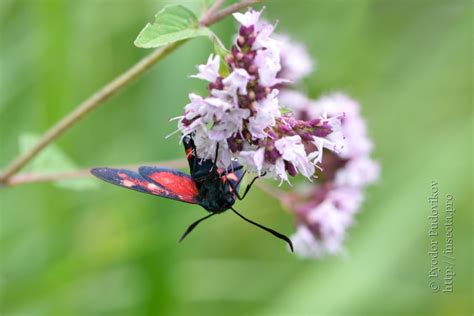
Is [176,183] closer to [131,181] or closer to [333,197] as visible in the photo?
[131,181]

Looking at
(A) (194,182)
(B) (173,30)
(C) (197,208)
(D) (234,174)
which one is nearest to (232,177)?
(D) (234,174)

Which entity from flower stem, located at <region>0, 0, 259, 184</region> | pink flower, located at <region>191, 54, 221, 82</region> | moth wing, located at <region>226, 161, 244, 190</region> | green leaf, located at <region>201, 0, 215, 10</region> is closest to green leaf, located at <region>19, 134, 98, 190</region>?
flower stem, located at <region>0, 0, 259, 184</region>

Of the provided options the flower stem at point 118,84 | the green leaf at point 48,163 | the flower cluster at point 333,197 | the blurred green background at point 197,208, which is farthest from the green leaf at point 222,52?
the blurred green background at point 197,208

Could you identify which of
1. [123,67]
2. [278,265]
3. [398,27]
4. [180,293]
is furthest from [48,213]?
[398,27]

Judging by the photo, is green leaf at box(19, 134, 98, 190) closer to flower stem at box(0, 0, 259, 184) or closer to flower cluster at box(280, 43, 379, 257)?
flower stem at box(0, 0, 259, 184)

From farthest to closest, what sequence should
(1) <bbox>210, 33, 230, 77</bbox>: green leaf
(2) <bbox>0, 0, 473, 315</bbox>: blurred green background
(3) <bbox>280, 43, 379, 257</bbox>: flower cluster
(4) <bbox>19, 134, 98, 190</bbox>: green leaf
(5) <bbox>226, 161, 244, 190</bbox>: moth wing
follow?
(2) <bbox>0, 0, 473, 315</bbox>: blurred green background
(3) <bbox>280, 43, 379, 257</bbox>: flower cluster
(4) <bbox>19, 134, 98, 190</bbox>: green leaf
(5) <bbox>226, 161, 244, 190</bbox>: moth wing
(1) <bbox>210, 33, 230, 77</bbox>: green leaf

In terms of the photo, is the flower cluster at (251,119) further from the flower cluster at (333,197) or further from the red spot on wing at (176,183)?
the flower cluster at (333,197)

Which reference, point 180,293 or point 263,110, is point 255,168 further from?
point 180,293
